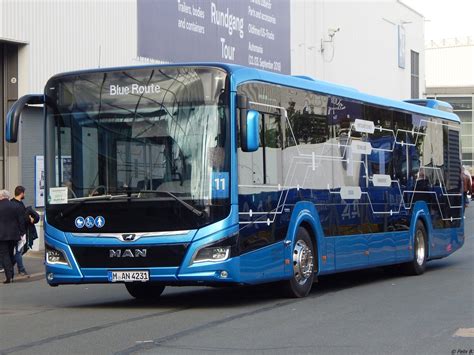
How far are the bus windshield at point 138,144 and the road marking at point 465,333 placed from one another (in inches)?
131

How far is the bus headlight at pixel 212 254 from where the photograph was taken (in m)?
11.8

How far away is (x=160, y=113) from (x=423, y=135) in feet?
26.2

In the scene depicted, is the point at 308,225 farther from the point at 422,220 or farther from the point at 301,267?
the point at 422,220

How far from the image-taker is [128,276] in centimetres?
1212

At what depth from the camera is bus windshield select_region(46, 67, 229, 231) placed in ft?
38.8

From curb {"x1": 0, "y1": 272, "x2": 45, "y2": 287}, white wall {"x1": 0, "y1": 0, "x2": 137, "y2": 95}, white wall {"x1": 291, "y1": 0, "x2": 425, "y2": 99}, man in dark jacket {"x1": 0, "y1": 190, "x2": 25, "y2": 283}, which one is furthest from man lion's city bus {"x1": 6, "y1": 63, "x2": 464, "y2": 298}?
white wall {"x1": 291, "y1": 0, "x2": 425, "y2": 99}

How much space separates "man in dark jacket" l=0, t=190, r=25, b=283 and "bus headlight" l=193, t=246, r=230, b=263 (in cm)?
687

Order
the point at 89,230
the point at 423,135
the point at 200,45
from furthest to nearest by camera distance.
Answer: the point at 200,45 < the point at 423,135 < the point at 89,230

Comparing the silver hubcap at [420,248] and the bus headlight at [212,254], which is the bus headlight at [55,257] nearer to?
the bus headlight at [212,254]

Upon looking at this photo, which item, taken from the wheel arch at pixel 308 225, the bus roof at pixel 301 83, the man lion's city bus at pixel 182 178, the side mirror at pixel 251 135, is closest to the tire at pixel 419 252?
the bus roof at pixel 301 83

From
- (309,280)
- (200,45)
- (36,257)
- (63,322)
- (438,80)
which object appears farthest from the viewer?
(438,80)

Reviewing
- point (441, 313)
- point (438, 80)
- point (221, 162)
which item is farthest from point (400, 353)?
point (438, 80)

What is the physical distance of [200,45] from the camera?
32.2m

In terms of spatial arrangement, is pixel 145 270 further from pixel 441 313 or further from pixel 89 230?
pixel 441 313
